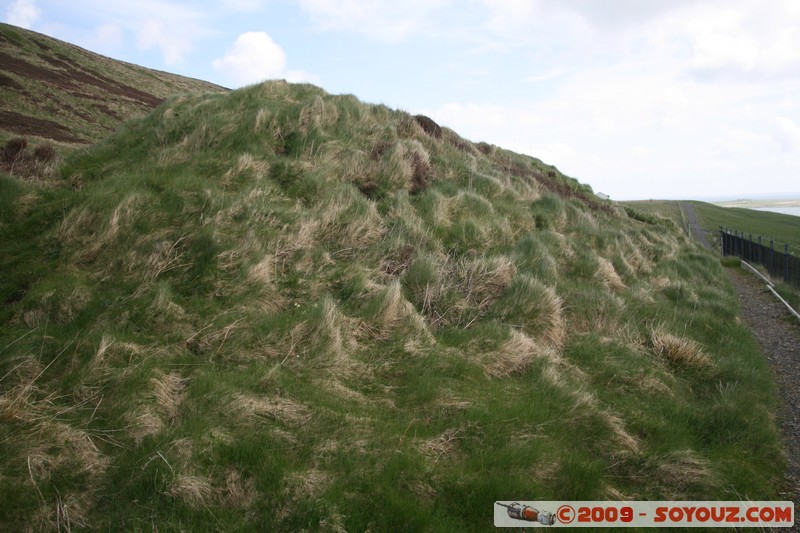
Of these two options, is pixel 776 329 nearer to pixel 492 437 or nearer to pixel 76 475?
pixel 492 437

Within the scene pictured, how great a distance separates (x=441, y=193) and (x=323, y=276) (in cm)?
411

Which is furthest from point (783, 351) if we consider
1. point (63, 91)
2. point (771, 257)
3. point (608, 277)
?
point (63, 91)

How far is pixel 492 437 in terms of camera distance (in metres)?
4.45

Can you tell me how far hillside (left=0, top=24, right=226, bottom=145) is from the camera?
23.7 meters

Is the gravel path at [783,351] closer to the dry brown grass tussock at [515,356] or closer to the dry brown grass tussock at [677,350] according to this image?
Result: the dry brown grass tussock at [677,350]

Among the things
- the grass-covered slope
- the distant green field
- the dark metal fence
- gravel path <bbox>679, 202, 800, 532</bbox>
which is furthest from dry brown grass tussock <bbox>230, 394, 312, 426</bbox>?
the distant green field

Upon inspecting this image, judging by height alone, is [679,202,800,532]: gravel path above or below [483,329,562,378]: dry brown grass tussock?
below

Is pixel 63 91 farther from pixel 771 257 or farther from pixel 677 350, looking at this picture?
pixel 771 257

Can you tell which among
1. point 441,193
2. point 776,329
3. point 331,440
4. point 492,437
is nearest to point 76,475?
point 331,440

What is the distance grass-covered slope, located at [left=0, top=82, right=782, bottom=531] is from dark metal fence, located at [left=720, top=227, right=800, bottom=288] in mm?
11150

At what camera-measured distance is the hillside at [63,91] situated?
2373 cm

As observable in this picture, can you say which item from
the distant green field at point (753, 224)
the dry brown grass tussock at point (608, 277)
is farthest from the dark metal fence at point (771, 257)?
the distant green field at point (753, 224)

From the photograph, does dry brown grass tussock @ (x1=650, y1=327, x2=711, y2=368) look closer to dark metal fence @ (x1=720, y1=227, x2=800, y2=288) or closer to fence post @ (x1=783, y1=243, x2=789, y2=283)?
dark metal fence @ (x1=720, y1=227, x2=800, y2=288)

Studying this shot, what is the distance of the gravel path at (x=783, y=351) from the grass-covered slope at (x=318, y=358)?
24 cm
